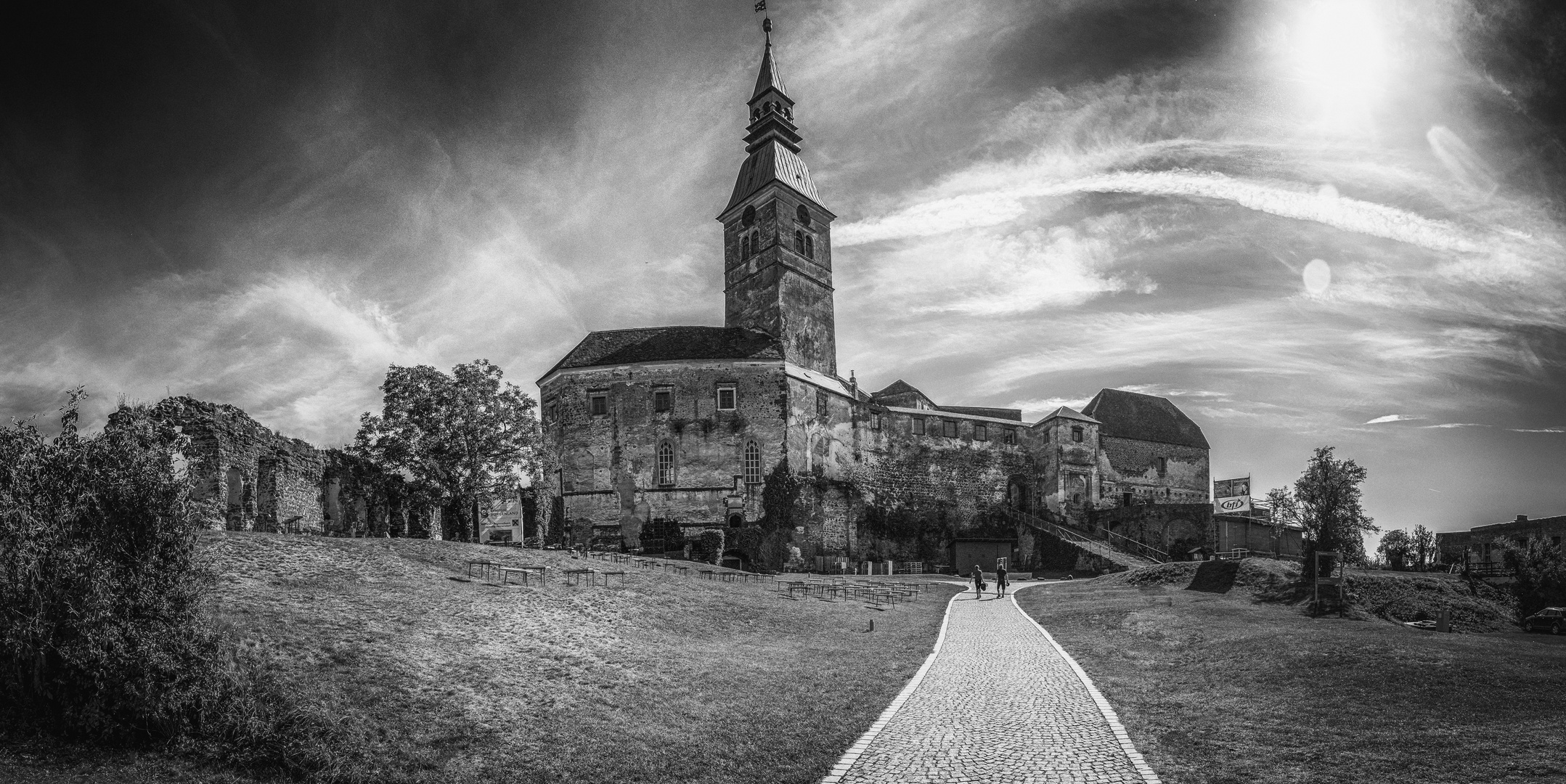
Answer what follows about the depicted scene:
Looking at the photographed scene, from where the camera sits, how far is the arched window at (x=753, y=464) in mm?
49250

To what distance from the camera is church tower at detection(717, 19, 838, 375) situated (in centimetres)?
5862

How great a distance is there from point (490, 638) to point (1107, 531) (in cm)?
4936

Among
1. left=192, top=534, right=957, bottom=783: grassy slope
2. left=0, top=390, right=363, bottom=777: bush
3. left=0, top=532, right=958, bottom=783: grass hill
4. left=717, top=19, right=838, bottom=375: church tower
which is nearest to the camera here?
left=0, top=390, right=363, bottom=777: bush

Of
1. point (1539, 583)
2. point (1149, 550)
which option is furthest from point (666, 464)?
point (1539, 583)

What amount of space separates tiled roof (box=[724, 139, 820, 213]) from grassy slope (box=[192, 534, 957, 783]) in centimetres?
4392

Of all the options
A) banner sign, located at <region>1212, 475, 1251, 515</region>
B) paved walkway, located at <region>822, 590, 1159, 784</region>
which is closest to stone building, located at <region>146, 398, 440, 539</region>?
paved walkway, located at <region>822, 590, 1159, 784</region>

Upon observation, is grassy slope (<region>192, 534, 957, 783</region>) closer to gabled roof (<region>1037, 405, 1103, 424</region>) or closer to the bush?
the bush

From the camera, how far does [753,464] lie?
163 ft

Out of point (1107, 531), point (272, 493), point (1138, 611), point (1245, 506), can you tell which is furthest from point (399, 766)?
point (1245, 506)

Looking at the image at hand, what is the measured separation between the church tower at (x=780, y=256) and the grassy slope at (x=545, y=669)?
123ft

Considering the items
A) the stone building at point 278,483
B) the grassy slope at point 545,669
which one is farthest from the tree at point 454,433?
the grassy slope at point 545,669

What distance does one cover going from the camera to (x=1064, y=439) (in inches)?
2403

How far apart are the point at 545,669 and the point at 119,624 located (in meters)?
5.97

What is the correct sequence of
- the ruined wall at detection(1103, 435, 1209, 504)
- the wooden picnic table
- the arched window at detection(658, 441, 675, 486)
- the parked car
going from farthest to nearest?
the ruined wall at detection(1103, 435, 1209, 504) < the arched window at detection(658, 441, 675, 486) < the parked car < the wooden picnic table
